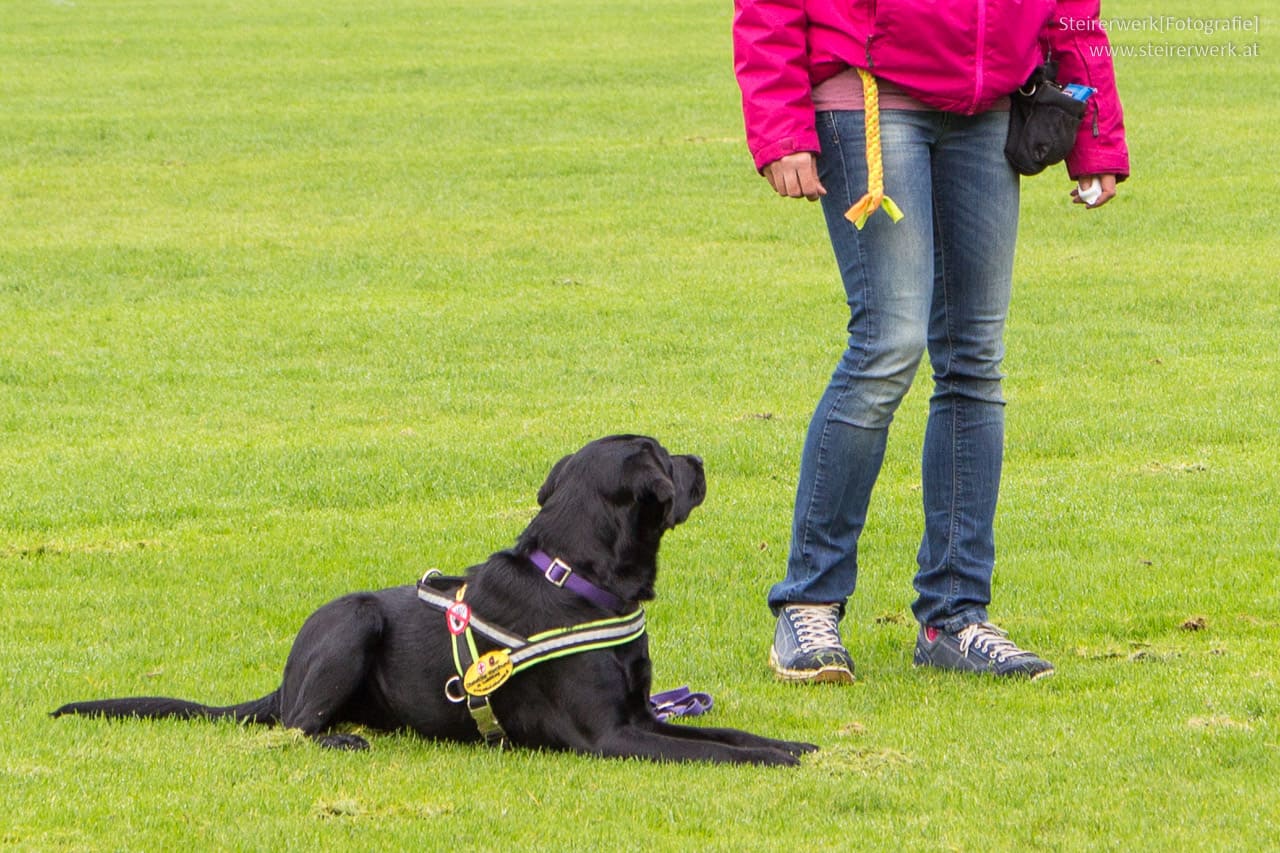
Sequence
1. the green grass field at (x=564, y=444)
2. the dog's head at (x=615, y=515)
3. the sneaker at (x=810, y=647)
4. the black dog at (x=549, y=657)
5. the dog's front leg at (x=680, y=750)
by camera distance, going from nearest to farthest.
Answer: the green grass field at (x=564, y=444), the dog's front leg at (x=680, y=750), the black dog at (x=549, y=657), the dog's head at (x=615, y=515), the sneaker at (x=810, y=647)

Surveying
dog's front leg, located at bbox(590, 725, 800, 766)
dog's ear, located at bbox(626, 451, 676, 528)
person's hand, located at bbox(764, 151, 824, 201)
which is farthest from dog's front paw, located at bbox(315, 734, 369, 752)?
person's hand, located at bbox(764, 151, 824, 201)

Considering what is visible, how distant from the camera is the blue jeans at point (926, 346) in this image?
4953 millimetres

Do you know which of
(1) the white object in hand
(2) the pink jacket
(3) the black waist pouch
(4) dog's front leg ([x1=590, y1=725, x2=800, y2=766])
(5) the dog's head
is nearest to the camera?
(4) dog's front leg ([x1=590, y1=725, x2=800, y2=766])

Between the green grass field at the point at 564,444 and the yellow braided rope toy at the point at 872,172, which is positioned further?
the yellow braided rope toy at the point at 872,172

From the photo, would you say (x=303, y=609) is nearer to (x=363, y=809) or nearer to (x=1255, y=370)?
(x=363, y=809)

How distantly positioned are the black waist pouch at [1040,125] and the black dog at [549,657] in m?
1.31

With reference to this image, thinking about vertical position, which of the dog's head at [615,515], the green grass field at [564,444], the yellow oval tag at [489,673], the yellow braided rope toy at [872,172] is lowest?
the green grass field at [564,444]

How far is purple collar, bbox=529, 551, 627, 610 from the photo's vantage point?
465 centimetres

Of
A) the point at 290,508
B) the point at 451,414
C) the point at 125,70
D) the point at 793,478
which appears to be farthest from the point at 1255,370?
the point at 125,70

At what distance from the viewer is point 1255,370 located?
10.8 metres

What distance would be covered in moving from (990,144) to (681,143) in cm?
1601

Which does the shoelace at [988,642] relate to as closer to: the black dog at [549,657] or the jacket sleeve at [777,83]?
the black dog at [549,657]

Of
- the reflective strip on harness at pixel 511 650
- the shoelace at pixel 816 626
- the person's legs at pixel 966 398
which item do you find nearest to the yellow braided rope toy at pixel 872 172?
the person's legs at pixel 966 398

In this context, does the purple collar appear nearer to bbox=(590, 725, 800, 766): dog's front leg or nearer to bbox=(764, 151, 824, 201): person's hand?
bbox=(590, 725, 800, 766): dog's front leg
